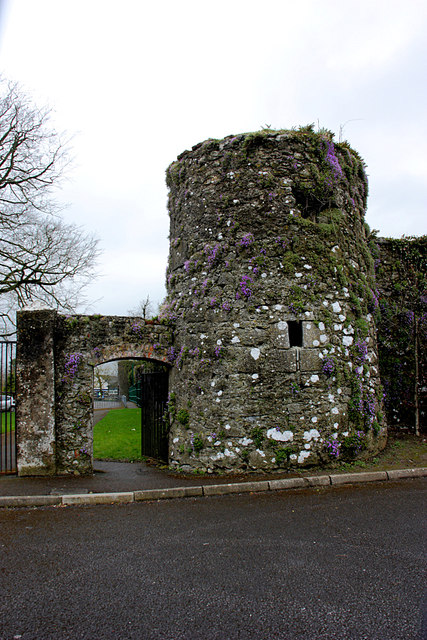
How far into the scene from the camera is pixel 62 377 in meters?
8.43

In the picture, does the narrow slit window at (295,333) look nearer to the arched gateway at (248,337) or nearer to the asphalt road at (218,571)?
the arched gateway at (248,337)

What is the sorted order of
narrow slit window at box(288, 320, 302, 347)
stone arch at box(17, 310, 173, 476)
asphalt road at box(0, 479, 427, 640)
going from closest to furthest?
asphalt road at box(0, 479, 427, 640), stone arch at box(17, 310, 173, 476), narrow slit window at box(288, 320, 302, 347)

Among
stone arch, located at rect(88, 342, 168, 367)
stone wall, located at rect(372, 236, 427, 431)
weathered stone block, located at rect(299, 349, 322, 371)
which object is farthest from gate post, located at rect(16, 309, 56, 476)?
stone wall, located at rect(372, 236, 427, 431)

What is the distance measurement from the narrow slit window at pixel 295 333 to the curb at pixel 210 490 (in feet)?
8.13

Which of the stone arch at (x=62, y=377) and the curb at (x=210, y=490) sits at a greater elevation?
the stone arch at (x=62, y=377)

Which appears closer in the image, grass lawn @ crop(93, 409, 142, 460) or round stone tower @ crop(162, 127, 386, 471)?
round stone tower @ crop(162, 127, 386, 471)

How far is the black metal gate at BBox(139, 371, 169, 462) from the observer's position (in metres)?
9.53

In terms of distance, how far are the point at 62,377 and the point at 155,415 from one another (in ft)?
8.34

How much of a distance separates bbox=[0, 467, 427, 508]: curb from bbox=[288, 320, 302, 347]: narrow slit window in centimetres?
248

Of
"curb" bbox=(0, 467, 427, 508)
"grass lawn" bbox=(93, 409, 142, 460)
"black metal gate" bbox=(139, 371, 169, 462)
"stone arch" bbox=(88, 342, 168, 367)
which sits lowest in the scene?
"grass lawn" bbox=(93, 409, 142, 460)

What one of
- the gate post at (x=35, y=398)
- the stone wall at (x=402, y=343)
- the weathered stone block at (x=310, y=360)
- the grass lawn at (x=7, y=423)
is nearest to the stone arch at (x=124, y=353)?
the gate post at (x=35, y=398)

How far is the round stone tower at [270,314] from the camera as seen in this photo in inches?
315

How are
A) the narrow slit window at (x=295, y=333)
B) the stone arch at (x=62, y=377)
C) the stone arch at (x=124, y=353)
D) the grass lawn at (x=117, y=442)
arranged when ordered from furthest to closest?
1. the grass lawn at (x=117, y=442)
2. the stone arch at (x=124, y=353)
3. the narrow slit window at (x=295, y=333)
4. the stone arch at (x=62, y=377)

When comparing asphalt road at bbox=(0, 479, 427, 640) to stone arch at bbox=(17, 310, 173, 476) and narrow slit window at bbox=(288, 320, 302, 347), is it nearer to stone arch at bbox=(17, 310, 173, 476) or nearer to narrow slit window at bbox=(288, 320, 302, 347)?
stone arch at bbox=(17, 310, 173, 476)
